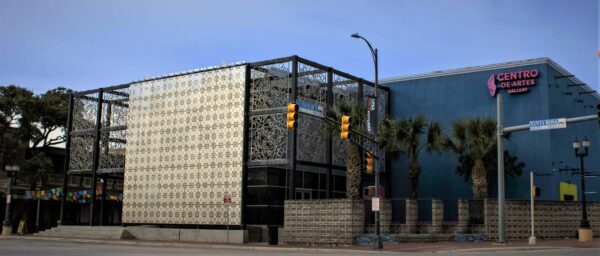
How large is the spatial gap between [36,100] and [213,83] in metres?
22.1

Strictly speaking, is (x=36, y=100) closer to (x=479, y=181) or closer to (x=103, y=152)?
(x=103, y=152)

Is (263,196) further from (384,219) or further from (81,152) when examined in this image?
(81,152)

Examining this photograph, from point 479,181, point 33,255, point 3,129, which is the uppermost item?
point 3,129

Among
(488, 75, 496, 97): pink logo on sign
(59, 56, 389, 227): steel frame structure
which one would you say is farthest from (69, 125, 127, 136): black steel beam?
(488, 75, 496, 97): pink logo on sign

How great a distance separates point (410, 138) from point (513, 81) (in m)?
9.94

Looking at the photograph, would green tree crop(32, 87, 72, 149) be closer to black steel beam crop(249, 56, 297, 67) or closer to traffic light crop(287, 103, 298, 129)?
black steel beam crop(249, 56, 297, 67)

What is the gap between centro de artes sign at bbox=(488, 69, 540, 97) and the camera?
4209 centimetres

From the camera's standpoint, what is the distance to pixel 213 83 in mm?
42531

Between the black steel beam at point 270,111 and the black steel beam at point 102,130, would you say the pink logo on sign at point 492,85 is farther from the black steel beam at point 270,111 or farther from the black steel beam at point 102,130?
the black steel beam at point 102,130

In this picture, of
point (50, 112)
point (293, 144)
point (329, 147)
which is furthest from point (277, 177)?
point (50, 112)

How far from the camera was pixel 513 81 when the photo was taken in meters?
42.7

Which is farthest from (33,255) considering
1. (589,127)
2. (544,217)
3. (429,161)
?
(589,127)

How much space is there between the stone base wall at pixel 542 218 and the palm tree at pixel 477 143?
6.81ft

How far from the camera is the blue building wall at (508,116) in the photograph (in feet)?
137
